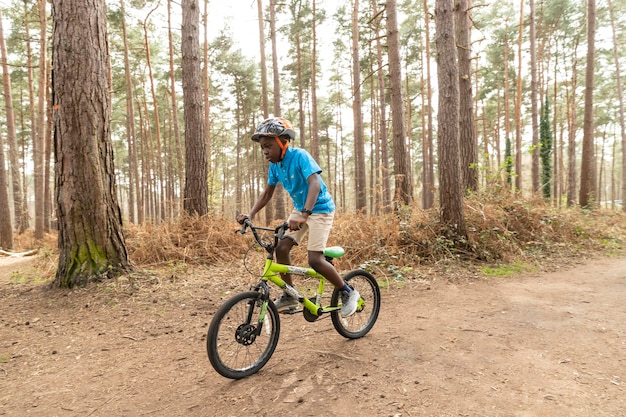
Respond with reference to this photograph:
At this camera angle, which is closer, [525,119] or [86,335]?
[86,335]

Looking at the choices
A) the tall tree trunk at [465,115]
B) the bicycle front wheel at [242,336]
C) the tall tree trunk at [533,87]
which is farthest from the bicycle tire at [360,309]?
the tall tree trunk at [533,87]

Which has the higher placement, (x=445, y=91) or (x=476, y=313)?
(x=445, y=91)

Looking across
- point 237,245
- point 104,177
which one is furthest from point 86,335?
point 237,245

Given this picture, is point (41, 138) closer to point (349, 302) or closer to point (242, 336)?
point (242, 336)

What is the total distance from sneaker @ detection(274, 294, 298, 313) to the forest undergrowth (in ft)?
10.3

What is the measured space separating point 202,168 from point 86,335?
4.87 meters

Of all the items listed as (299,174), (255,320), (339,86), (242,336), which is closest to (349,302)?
(255,320)

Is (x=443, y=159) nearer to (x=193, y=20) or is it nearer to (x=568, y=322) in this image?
(x=568, y=322)

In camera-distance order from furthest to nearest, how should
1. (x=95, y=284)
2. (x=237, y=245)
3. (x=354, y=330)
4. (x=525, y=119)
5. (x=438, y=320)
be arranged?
(x=525, y=119) → (x=237, y=245) → (x=95, y=284) → (x=438, y=320) → (x=354, y=330)

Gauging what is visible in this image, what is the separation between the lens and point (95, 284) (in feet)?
16.1

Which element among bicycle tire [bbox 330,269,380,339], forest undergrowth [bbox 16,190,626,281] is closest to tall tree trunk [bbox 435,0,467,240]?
forest undergrowth [bbox 16,190,626,281]

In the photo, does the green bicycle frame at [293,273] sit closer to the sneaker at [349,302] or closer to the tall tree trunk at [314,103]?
the sneaker at [349,302]

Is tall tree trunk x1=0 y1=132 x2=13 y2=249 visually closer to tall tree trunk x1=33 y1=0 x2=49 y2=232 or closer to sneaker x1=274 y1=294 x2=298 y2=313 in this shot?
tall tree trunk x1=33 y1=0 x2=49 y2=232

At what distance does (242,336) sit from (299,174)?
4.96ft
